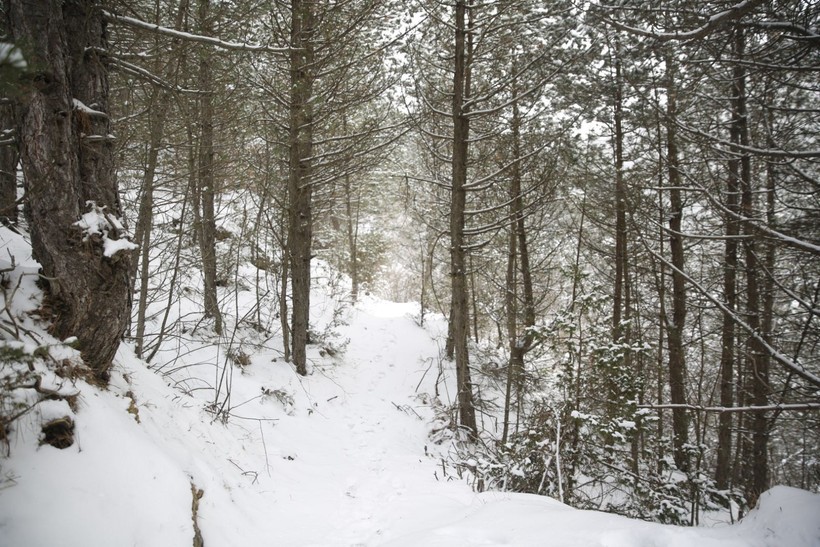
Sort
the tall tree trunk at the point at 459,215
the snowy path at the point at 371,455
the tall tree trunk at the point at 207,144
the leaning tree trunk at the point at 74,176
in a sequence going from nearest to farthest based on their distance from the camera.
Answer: the leaning tree trunk at the point at 74,176
the snowy path at the point at 371,455
the tall tree trunk at the point at 207,144
the tall tree trunk at the point at 459,215

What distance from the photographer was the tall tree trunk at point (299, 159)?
677 centimetres

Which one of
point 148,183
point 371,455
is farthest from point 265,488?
point 148,183

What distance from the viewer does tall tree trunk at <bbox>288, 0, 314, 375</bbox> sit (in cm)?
677

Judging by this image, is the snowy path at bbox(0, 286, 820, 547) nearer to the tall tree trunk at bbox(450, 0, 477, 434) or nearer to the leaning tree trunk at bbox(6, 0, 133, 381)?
the leaning tree trunk at bbox(6, 0, 133, 381)

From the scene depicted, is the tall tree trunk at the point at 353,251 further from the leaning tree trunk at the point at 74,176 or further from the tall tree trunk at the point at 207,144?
the leaning tree trunk at the point at 74,176

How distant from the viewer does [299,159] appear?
7.46m

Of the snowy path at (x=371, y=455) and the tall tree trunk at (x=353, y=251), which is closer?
the snowy path at (x=371, y=455)

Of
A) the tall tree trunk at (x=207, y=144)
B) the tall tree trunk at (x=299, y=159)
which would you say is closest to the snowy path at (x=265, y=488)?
the tall tree trunk at (x=299, y=159)

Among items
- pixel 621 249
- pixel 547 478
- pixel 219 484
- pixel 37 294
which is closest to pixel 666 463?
pixel 547 478

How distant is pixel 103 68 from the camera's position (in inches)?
116

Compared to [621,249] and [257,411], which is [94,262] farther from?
[621,249]

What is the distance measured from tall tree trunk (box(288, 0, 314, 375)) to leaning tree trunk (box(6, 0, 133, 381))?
370cm

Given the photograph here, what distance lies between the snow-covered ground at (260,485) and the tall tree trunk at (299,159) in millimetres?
1016

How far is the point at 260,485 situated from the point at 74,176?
135 inches
